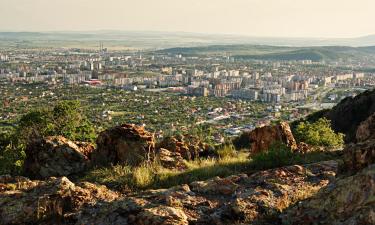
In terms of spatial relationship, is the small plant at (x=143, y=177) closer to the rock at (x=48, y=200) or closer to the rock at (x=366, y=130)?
the rock at (x=48, y=200)

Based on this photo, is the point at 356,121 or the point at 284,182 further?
the point at 356,121

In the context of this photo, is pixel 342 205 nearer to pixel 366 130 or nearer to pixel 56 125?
pixel 366 130

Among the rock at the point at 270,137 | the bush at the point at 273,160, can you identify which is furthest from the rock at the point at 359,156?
the rock at the point at 270,137

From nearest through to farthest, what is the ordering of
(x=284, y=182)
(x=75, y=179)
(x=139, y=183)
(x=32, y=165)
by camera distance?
(x=284, y=182) < (x=139, y=183) < (x=75, y=179) < (x=32, y=165)

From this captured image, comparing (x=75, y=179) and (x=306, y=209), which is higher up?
(x=306, y=209)

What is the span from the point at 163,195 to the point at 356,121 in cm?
1381

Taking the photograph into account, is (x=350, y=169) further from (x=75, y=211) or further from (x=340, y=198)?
(x=75, y=211)

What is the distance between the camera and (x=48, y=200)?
4.81m

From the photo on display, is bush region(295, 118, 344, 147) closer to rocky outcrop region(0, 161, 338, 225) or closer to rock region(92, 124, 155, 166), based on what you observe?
rock region(92, 124, 155, 166)

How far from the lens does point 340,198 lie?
12.2 feet

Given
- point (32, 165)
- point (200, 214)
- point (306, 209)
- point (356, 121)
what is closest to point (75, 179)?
point (32, 165)

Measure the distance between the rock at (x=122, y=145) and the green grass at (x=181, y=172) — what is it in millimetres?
751

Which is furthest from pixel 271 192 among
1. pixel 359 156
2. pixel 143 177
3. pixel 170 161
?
pixel 170 161

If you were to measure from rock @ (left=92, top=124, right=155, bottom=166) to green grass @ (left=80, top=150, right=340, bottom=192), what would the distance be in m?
0.75
